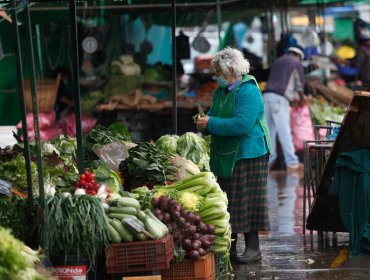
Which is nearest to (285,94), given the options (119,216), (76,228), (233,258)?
(233,258)

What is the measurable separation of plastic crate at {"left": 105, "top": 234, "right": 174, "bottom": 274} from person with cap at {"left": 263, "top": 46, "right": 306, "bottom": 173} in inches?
403

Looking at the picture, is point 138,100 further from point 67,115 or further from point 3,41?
point 3,41

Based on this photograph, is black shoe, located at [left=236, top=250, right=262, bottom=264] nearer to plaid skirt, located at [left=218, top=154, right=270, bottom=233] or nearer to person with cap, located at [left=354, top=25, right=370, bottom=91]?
plaid skirt, located at [left=218, top=154, right=270, bottom=233]

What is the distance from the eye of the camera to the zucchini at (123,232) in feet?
23.4

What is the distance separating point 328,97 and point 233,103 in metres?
11.2

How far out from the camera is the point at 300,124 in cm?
1850

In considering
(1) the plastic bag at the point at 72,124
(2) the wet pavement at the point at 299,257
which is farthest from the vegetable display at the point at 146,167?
(1) the plastic bag at the point at 72,124

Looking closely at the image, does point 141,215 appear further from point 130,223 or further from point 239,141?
point 239,141

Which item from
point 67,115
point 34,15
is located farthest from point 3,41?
point 67,115

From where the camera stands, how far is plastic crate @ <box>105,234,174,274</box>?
7.05m

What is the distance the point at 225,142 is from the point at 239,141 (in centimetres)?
16

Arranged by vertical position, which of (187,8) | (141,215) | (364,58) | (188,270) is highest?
(187,8)

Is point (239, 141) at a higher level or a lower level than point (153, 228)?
higher

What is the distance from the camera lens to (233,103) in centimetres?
891
